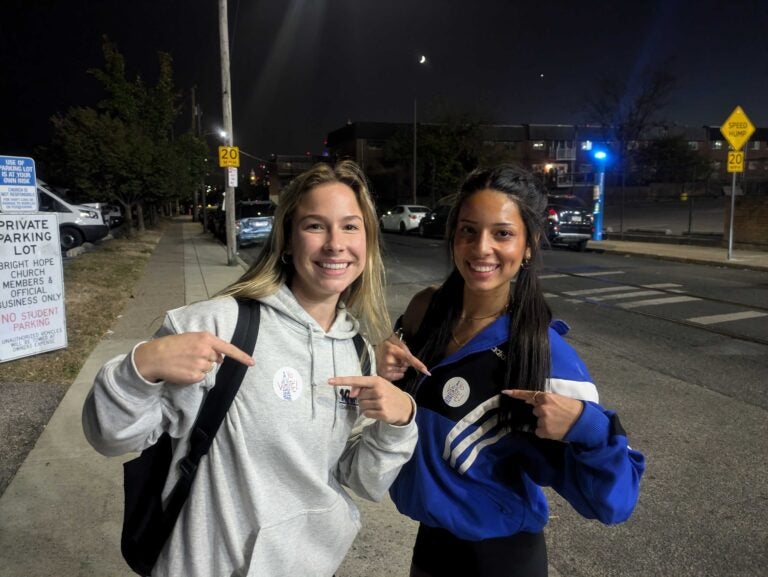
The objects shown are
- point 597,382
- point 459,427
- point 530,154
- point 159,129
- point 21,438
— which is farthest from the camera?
point 530,154

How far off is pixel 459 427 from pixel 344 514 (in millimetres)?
403

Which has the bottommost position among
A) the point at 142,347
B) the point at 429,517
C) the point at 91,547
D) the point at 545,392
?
the point at 91,547

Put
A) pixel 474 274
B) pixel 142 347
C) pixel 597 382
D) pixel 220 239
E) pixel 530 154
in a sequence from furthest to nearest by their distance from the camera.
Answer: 1. pixel 530 154
2. pixel 220 239
3. pixel 597 382
4. pixel 474 274
5. pixel 142 347

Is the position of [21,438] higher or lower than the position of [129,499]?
lower

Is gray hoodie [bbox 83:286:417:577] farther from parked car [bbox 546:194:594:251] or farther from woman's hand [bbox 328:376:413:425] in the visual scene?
parked car [bbox 546:194:594:251]

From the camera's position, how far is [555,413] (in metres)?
1.35

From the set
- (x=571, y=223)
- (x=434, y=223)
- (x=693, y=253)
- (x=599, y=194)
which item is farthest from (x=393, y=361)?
(x=434, y=223)

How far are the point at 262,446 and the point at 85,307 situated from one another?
8.70 metres

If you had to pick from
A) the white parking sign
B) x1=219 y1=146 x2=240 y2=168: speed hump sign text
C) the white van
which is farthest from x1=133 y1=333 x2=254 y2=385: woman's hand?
the white van

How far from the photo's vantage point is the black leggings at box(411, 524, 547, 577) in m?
1.63

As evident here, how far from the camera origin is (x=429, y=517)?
64.3 inches

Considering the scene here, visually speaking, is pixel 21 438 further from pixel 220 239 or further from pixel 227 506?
pixel 220 239

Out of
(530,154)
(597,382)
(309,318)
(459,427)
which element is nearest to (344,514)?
(459,427)

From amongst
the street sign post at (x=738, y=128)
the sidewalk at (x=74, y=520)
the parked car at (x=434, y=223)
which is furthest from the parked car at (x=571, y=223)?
the sidewalk at (x=74, y=520)
